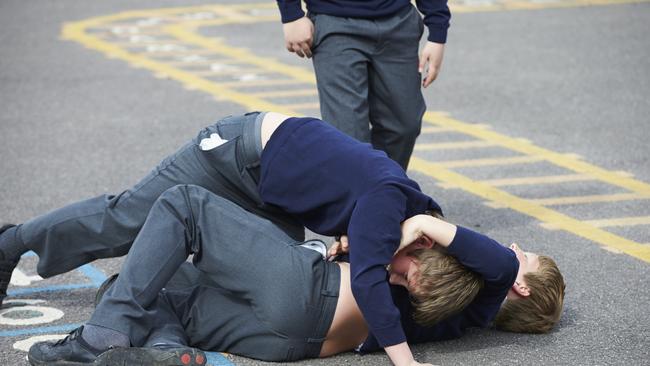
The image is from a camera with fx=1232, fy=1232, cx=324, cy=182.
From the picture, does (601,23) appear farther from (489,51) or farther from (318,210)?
(318,210)

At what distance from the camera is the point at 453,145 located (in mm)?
8539

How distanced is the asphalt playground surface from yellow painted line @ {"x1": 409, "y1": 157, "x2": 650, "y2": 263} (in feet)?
0.05

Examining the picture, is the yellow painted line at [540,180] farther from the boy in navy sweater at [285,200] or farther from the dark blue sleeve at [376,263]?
the dark blue sleeve at [376,263]

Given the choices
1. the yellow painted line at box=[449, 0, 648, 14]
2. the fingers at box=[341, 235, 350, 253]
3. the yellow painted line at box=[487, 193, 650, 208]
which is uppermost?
the fingers at box=[341, 235, 350, 253]

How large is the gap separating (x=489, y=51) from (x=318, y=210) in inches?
306

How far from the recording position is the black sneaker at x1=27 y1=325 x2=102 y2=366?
4.28 meters

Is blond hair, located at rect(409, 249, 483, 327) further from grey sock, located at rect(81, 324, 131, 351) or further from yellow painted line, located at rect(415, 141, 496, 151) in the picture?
yellow painted line, located at rect(415, 141, 496, 151)

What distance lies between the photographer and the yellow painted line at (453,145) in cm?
845

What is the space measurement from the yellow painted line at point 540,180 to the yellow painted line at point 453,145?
90cm

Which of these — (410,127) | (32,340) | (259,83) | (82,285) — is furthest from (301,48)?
(259,83)

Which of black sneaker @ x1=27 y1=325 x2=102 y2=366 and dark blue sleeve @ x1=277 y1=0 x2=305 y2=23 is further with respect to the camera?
dark blue sleeve @ x1=277 y1=0 x2=305 y2=23

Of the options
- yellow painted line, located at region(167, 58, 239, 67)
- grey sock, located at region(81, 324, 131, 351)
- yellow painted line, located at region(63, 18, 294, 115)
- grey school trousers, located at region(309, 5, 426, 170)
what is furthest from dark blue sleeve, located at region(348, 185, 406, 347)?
yellow painted line, located at region(167, 58, 239, 67)

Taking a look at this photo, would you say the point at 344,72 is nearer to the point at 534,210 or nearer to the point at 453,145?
the point at 534,210

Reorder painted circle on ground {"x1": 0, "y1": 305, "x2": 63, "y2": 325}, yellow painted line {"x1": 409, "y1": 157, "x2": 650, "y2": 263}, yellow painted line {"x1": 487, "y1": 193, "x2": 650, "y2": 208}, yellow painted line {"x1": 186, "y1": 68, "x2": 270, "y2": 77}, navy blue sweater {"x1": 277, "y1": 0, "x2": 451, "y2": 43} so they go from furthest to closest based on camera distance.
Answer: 1. yellow painted line {"x1": 186, "y1": 68, "x2": 270, "y2": 77}
2. yellow painted line {"x1": 487, "y1": 193, "x2": 650, "y2": 208}
3. yellow painted line {"x1": 409, "y1": 157, "x2": 650, "y2": 263}
4. navy blue sweater {"x1": 277, "y1": 0, "x2": 451, "y2": 43}
5. painted circle on ground {"x1": 0, "y1": 305, "x2": 63, "y2": 325}
